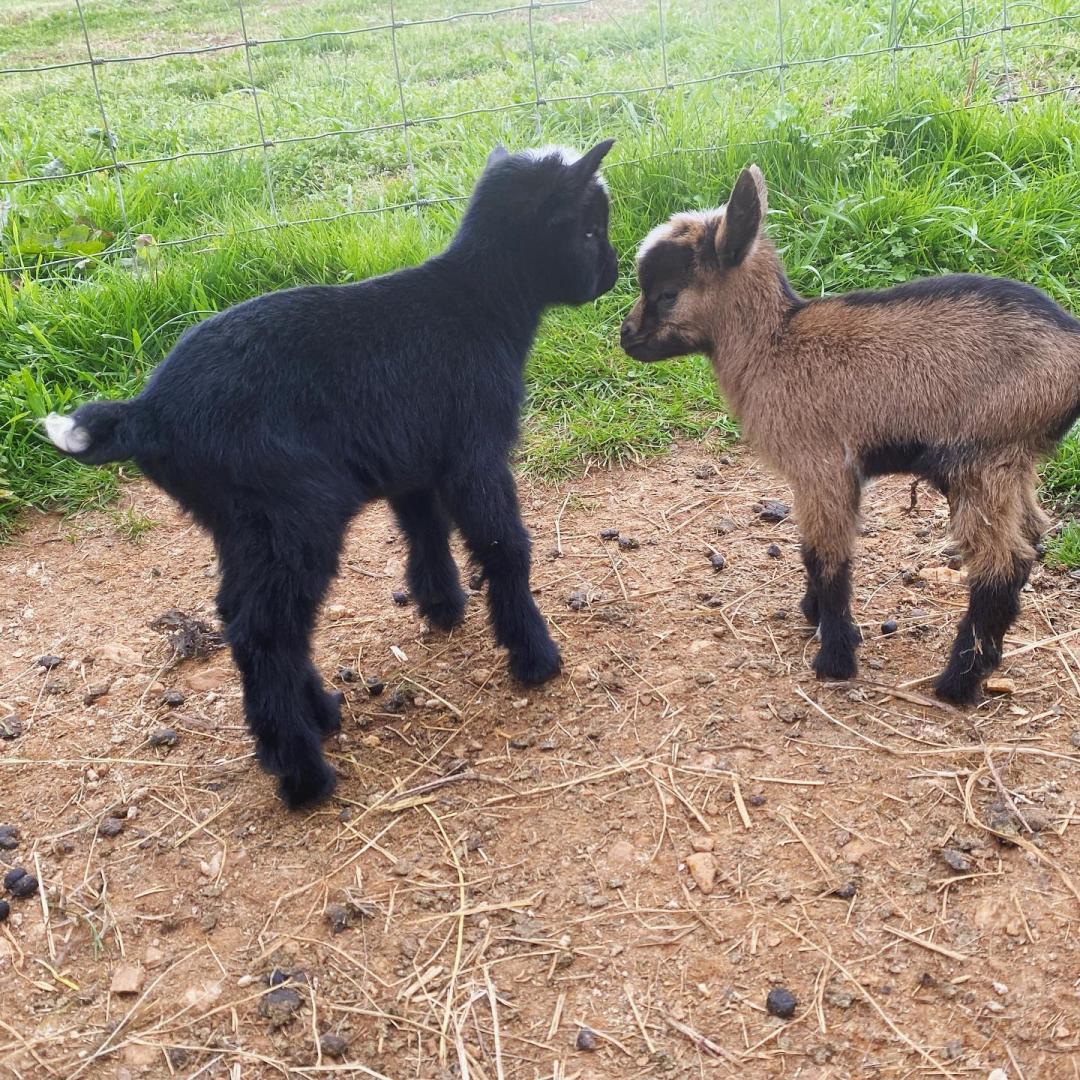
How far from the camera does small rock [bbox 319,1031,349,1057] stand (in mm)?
2523

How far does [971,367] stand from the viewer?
3125 mm

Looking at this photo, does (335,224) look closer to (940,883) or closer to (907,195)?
(907,195)

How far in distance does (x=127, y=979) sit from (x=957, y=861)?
6.59ft

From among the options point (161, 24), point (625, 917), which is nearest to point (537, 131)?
point (625, 917)

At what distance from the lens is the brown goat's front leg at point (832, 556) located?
3.34 metres

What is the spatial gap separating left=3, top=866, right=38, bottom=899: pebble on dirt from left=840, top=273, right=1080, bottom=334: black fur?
2.79m

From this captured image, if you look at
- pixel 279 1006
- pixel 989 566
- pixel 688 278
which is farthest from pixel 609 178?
pixel 279 1006

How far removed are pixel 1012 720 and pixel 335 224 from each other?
3.89 meters

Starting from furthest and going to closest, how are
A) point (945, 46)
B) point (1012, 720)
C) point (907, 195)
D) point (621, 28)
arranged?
1. point (621, 28)
2. point (945, 46)
3. point (907, 195)
4. point (1012, 720)

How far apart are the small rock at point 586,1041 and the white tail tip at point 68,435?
1.85 meters

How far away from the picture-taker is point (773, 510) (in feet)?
14.3

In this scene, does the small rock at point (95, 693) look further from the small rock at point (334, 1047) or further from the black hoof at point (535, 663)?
the small rock at point (334, 1047)

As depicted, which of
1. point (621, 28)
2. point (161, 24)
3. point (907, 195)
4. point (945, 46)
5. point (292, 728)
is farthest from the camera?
point (161, 24)

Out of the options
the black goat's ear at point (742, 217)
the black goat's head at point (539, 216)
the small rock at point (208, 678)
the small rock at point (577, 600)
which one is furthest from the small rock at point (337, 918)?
the black goat's ear at point (742, 217)
